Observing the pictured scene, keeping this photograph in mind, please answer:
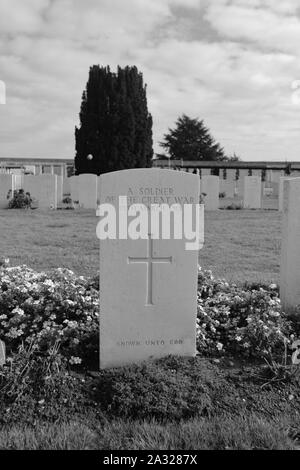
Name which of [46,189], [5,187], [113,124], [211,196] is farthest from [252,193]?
[113,124]

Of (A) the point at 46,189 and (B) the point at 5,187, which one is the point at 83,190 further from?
(B) the point at 5,187

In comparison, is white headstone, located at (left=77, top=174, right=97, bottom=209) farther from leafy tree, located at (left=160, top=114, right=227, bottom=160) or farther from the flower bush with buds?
leafy tree, located at (left=160, top=114, right=227, bottom=160)

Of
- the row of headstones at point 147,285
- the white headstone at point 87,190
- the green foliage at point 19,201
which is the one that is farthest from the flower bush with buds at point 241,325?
the white headstone at point 87,190

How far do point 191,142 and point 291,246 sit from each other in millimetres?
54695

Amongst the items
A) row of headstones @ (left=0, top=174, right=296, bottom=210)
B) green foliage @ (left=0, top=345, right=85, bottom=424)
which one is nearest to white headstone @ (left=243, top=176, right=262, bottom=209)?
row of headstones @ (left=0, top=174, right=296, bottom=210)

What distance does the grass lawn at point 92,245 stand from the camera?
22.6ft

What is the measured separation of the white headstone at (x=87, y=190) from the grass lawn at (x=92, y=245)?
148 inches

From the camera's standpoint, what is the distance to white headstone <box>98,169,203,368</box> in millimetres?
3305

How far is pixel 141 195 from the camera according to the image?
3320 mm

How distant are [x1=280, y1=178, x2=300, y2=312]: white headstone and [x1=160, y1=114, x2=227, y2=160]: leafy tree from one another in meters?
53.2

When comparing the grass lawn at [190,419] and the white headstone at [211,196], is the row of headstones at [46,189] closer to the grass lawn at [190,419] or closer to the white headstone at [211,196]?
the white headstone at [211,196]

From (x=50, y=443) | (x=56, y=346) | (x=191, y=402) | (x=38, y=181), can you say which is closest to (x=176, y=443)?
(x=191, y=402)

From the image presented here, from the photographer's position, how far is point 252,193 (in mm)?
19969

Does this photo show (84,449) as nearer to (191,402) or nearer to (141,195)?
(191,402)
